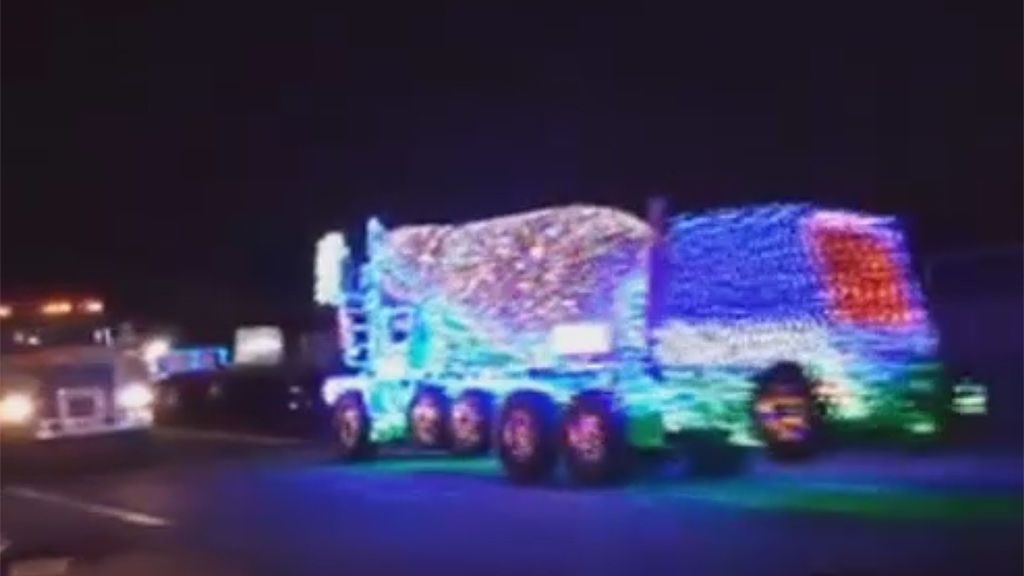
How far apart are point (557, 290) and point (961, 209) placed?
49.3 ft

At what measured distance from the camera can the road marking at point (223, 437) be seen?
2841cm

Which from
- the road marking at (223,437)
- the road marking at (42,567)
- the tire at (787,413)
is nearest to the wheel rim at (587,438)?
the tire at (787,413)

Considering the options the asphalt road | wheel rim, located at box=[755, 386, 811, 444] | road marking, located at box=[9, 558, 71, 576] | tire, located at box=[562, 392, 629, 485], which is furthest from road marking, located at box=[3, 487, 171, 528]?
wheel rim, located at box=[755, 386, 811, 444]

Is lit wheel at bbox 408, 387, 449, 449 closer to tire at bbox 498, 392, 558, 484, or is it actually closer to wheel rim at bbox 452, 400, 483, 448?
wheel rim at bbox 452, 400, 483, 448

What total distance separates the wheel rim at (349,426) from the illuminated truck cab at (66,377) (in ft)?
7.43

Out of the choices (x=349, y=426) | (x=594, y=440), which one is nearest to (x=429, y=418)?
(x=349, y=426)

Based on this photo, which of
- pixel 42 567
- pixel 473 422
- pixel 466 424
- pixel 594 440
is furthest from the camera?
pixel 466 424

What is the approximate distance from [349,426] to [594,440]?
4.97 metres

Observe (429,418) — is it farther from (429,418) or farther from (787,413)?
(787,413)

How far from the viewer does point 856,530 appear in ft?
46.9

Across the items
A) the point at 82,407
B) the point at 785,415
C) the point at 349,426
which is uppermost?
the point at 82,407

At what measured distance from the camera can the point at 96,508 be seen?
58.6 ft

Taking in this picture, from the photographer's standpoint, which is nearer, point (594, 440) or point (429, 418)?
point (594, 440)

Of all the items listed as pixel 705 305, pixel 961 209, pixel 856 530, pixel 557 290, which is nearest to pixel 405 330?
pixel 557 290
